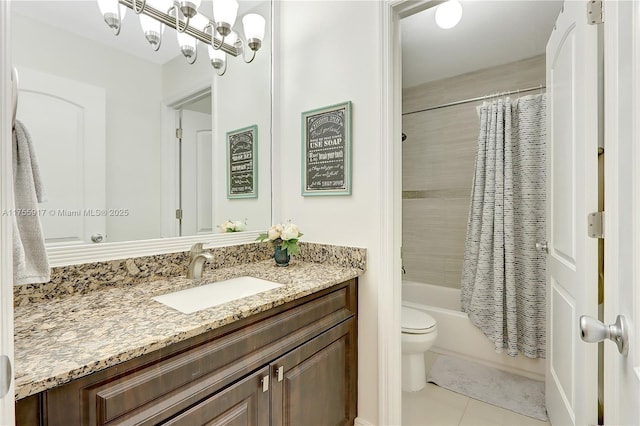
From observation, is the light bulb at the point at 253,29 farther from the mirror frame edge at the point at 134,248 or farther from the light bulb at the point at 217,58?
the mirror frame edge at the point at 134,248

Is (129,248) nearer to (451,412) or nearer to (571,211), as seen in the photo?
(571,211)

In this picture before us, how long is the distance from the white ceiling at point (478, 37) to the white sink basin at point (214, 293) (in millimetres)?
1995

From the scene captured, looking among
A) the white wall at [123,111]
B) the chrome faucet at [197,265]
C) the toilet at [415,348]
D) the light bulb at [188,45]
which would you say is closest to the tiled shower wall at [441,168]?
the toilet at [415,348]

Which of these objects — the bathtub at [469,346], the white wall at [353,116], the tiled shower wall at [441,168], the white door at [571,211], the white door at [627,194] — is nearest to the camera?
the white door at [627,194]

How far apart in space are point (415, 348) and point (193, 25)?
2224 millimetres

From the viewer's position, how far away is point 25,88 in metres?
1.03

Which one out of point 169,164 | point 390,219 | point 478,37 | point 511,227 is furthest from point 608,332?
point 478,37

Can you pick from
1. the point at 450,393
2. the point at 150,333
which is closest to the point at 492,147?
the point at 450,393

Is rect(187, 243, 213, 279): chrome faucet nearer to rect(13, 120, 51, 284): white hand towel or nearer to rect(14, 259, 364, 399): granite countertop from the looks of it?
rect(14, 259, 364, 399): granite countertop

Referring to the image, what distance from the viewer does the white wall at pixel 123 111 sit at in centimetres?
110

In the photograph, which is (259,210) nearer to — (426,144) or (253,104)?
(253,104)

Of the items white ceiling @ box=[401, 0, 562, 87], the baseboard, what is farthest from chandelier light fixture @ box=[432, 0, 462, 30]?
the baseboard

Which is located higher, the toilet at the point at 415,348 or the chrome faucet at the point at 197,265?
the chrome faucet at the point at 197,265

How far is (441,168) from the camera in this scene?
3002 mm
